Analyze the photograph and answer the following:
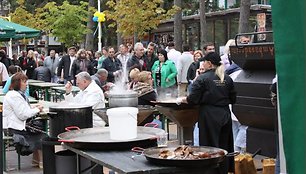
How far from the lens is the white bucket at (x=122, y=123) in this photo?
164 inches

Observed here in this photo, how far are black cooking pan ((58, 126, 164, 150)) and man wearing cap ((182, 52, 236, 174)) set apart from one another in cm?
231

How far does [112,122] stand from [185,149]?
0.61 metres

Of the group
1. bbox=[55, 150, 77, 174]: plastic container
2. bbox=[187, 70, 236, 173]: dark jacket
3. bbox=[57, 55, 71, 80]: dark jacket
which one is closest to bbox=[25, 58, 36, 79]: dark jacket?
bbox=[57, 55, 71, 80]: dark jacket

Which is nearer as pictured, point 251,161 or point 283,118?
point 283,118

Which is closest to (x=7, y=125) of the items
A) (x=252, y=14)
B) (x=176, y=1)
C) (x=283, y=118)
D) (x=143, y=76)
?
(x=143, y=76)

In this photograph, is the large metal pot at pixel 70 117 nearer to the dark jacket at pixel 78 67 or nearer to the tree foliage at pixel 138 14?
the dark jacket at pixel 78 67

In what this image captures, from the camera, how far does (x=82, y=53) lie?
15633 millimetres

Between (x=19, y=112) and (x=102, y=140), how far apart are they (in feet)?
13.9

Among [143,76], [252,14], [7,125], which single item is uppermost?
[252,14]

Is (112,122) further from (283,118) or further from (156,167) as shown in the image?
(283,118)

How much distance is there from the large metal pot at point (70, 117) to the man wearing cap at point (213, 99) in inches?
73.3

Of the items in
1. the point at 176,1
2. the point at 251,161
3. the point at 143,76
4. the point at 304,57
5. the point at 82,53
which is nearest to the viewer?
the point at 304,57

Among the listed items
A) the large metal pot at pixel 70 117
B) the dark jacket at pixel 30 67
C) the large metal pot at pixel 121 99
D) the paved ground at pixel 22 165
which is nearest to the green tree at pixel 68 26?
the dark jacket at pixel 30 67

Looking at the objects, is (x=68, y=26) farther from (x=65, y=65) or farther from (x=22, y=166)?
(x=22, y=166)
